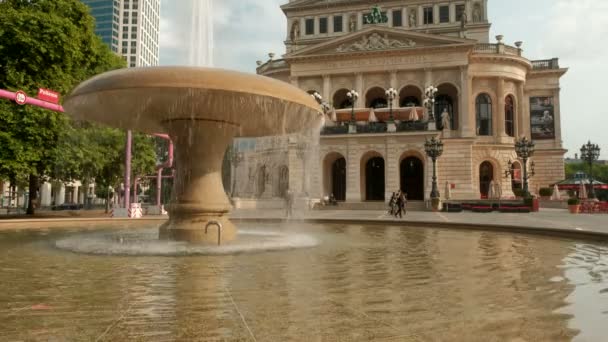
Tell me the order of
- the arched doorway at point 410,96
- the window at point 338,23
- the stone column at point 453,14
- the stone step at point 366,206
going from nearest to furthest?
the stone step at point 366,206, the arched doorway at point 410,96, the stone column at point 453,14, the window at point 338,23

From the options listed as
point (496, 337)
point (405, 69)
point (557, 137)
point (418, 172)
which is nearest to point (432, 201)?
point (418, 172)

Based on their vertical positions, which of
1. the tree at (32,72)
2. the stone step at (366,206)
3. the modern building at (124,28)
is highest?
the modern building at (124,28)

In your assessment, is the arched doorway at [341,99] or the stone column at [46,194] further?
the stone column at [46,194]

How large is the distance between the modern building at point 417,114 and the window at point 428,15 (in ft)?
0.39

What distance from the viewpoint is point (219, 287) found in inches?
196

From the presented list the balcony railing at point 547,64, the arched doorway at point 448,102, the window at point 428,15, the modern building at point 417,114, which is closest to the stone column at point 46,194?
the modern building at point 417,114

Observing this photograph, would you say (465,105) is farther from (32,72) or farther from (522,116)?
(32,72)

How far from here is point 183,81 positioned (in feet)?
24.7

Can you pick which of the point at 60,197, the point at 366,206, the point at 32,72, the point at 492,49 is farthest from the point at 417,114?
the point at 60,197

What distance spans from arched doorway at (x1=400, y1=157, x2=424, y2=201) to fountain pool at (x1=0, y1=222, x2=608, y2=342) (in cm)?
3602

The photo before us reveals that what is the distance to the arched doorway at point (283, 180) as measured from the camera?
139ft

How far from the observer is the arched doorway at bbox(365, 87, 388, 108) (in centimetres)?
4901

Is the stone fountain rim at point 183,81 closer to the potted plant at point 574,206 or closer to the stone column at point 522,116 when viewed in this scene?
the potted plant at point 574,206

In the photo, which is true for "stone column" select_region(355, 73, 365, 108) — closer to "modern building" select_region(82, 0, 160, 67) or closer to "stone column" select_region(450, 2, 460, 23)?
"stone column" select_region(450, 2, 460, 23)
